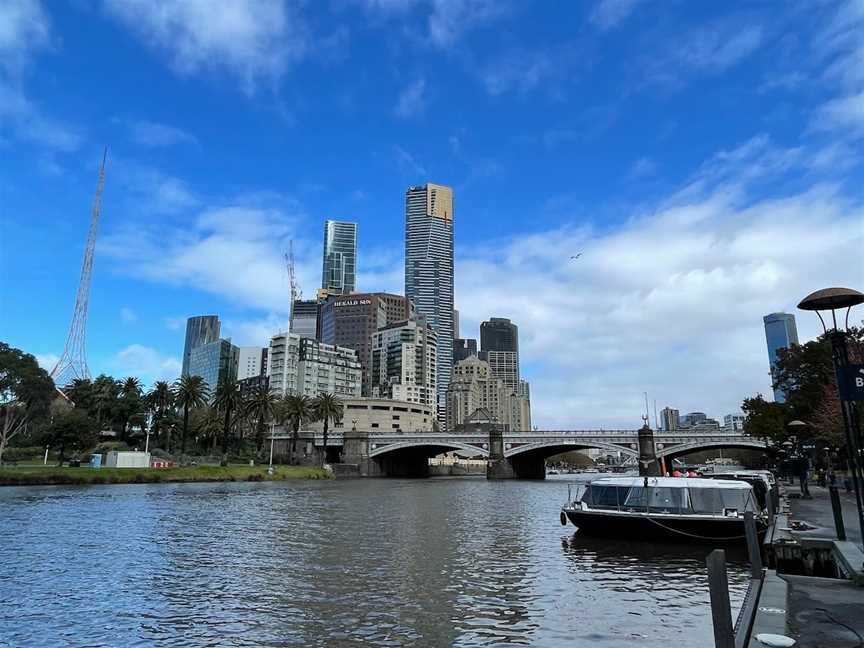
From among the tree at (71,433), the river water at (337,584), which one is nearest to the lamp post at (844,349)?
the river water at (337,584)

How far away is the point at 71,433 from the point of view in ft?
319

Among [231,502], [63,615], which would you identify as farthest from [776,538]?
[231,502]

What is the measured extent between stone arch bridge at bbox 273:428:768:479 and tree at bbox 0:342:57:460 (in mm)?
61637

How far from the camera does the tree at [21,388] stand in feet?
337

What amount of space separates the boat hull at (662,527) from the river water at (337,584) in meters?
0.77

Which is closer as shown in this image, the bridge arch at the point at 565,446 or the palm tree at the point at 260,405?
the bridge arch at the point at 565,446

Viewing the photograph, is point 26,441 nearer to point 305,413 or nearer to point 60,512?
point 305,413

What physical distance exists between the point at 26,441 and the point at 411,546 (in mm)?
113737

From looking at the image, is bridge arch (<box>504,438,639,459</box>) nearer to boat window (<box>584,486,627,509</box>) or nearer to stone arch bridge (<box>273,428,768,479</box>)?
stone arch bridge (<box>273,428,768,479</box>)

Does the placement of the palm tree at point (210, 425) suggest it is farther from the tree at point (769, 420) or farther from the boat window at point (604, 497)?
the boat window at point (604, 497)

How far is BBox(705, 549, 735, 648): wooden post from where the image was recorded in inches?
371

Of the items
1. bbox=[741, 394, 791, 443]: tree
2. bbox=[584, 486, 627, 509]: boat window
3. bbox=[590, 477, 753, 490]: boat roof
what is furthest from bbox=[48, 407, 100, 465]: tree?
bbox=[741, 394, 791, 443]: tree

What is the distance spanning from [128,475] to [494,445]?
255 ft

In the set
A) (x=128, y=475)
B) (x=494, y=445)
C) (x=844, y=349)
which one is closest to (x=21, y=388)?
(x=128, y=475)
